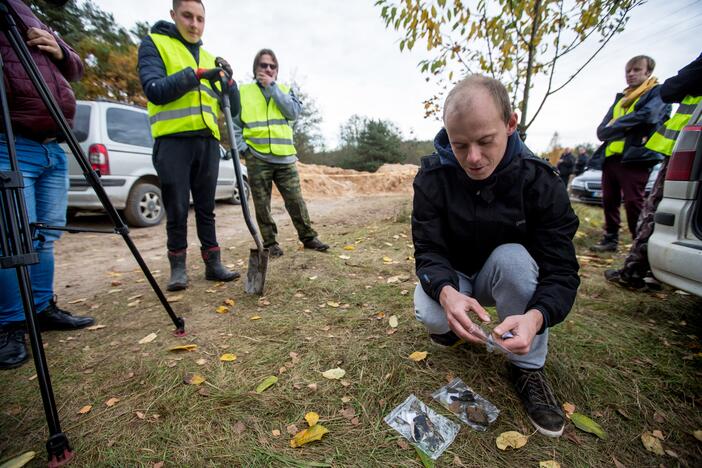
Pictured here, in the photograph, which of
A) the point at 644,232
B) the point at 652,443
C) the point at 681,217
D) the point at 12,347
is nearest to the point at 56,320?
the point at 12,347

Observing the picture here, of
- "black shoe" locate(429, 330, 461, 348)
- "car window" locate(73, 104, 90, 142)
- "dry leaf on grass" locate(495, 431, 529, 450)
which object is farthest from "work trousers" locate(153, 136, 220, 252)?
"car window" locate(73, 104, 90, 142)

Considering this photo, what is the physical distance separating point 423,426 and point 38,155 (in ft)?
8.32

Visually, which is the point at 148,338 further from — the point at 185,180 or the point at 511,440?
the point at 511,440

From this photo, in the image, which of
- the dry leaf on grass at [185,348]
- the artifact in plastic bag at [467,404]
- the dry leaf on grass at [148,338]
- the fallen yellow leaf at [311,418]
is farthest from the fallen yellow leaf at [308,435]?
the dry leaf on grass at [148,338]

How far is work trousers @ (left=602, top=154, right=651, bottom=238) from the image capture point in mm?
3270

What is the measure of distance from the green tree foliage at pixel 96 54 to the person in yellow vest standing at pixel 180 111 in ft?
33.7

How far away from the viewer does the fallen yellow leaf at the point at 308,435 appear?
124 cm

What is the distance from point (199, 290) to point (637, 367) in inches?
119

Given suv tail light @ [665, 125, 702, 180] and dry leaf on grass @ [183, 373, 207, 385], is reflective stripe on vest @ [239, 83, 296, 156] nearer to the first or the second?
dry leaf on grass @ [183, 373, 207, 385]

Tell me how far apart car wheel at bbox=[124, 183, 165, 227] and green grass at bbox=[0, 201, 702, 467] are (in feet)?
9.90

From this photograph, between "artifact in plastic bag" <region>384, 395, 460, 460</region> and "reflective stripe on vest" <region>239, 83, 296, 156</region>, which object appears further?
"reflective stripe on vest" <region>239, 83, 296, 156</region>

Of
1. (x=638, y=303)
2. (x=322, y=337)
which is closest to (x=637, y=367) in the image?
(x=638, y=303)

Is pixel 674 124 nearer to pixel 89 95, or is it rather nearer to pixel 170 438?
pixel 170 438

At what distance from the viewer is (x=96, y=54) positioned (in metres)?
10.4
